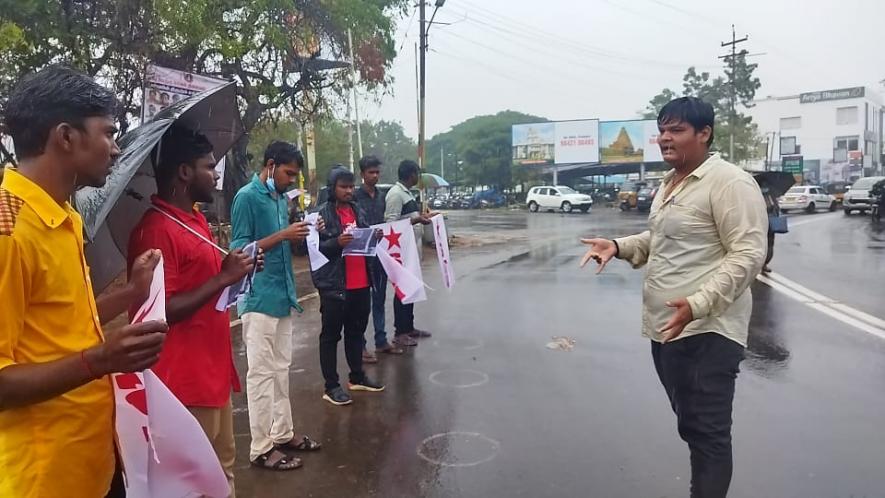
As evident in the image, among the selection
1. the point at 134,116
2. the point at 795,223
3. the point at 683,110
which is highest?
the point at 134,116

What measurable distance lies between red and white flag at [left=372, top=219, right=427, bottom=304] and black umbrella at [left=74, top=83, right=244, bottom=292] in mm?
2849

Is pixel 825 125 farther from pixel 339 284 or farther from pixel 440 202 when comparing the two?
pixel 339 284

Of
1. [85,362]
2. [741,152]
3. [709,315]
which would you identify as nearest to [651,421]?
[709,315]

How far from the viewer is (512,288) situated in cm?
1020

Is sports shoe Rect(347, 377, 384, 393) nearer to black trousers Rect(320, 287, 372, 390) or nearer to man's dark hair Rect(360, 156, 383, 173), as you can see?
black trousers Rect(320, 287, 372, 390)

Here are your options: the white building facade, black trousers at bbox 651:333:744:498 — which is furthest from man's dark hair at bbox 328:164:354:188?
the white building facade

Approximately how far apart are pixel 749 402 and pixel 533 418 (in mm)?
1650

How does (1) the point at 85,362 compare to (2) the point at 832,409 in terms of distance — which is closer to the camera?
(1) the point at 85,362

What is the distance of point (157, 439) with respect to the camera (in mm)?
→ 1911

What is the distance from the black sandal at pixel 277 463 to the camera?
372 centimetres

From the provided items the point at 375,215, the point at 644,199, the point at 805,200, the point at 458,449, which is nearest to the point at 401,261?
the point at 375,215

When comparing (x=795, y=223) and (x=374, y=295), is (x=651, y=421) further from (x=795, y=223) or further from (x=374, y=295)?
(x=795, y=223)

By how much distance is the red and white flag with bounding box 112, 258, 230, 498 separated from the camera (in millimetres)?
1838

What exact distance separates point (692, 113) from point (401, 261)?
3.41 metres
